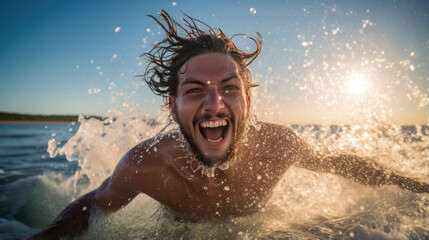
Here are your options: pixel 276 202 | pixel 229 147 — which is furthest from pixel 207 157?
pixel 276 202

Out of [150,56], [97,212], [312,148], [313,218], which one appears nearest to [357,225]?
[313,218]

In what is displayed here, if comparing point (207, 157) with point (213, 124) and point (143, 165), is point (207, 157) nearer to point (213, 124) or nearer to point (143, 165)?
point (213, 124)

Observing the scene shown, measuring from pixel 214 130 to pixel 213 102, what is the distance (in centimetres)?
37

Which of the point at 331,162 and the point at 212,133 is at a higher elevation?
the point at 212,133

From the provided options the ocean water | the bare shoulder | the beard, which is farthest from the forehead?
the ocean water

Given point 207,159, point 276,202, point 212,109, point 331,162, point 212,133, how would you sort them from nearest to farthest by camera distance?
point 212,109 < point 207,159 < point 212,133 < point 331,162 < point 276,202

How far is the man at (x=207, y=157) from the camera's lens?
218 cm

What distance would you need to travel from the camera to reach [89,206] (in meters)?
2.33

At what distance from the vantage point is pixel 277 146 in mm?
2629

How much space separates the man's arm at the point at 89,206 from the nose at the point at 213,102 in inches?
42.5

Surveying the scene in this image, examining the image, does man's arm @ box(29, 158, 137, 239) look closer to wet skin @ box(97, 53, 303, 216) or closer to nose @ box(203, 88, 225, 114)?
wet skin @ box(97, 53, 303, 216)

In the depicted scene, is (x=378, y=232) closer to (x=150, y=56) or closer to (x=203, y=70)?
(x=203, y=70)

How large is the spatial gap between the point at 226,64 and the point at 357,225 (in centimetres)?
191

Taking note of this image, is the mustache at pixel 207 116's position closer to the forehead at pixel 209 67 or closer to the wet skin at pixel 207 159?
the wet skin at pixel 207 159
